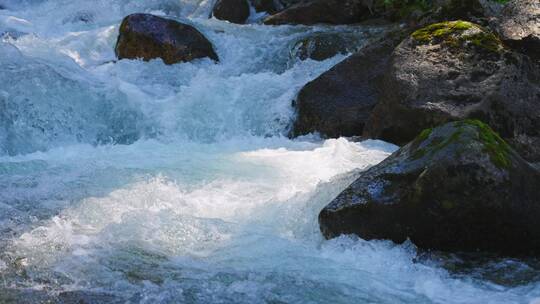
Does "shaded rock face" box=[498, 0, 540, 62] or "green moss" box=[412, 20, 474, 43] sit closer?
"green moss" box=[412, 20, 474, 43]

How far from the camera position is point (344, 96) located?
29.5 feet

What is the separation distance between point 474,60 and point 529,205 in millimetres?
3484

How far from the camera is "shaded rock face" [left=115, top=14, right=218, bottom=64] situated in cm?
1137

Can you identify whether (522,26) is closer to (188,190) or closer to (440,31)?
(440,31)

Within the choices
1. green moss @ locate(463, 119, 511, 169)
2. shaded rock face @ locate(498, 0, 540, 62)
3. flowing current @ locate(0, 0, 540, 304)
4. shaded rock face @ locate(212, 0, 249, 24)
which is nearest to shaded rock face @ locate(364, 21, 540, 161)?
shaded rock face @ locate(498, 0, 540, 62)

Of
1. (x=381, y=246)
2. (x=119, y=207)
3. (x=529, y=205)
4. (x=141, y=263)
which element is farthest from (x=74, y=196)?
(x=529, y=205)

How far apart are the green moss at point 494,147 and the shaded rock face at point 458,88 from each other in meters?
2.42

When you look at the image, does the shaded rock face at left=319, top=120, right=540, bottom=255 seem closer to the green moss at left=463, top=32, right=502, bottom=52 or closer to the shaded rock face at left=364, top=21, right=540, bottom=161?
the shaded rock face at left=364, top=21, right=540, bottom=161

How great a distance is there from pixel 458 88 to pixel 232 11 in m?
9.36

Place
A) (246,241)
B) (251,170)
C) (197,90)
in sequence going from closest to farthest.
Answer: (246,241) → (251,170) → (197,90)

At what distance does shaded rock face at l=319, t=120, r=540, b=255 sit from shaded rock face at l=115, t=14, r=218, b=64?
23.9ft

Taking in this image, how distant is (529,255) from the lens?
15.0 ft

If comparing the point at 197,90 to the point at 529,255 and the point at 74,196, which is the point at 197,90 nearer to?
the point at 74,196

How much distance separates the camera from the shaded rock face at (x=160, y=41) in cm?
1137
